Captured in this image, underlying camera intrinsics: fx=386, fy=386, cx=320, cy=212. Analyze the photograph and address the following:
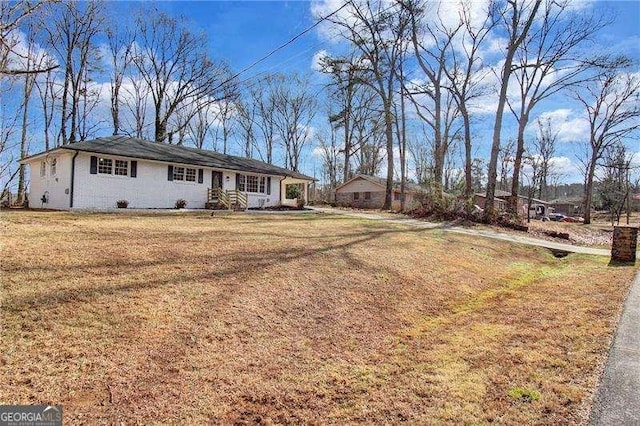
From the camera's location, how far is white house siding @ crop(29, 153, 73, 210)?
16530 mm

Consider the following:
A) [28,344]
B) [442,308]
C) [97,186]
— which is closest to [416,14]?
[97,186]

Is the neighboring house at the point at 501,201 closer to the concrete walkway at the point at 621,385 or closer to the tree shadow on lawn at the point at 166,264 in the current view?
the tree shadow on lawn at the point at 166,264

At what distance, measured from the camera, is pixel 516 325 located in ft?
17.1

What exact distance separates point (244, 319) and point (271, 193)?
2064 centimetres

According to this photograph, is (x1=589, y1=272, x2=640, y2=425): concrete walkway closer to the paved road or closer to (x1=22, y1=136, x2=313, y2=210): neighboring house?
the paved road

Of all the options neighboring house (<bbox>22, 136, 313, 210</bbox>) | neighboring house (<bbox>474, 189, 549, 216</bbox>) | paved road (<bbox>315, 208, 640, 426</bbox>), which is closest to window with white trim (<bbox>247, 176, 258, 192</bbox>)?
neighboring house (<bbox>22, 136, 313, 210</bbox>)

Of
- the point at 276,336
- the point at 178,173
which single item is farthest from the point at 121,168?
the point at 276,336

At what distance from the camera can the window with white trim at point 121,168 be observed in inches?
690

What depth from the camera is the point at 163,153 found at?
64.7 ft

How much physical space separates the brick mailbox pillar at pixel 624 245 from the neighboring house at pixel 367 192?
986 inches

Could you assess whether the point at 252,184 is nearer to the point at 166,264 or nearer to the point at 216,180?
the point at 216,180

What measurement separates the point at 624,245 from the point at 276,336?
11332mm

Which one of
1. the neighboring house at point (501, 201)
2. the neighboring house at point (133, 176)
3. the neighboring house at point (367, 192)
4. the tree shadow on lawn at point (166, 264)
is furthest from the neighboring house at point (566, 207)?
the tree shadow on lawn at point (166, 264)

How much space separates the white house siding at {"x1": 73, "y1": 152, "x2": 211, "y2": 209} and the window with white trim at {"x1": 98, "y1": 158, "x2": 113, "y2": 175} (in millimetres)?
190
